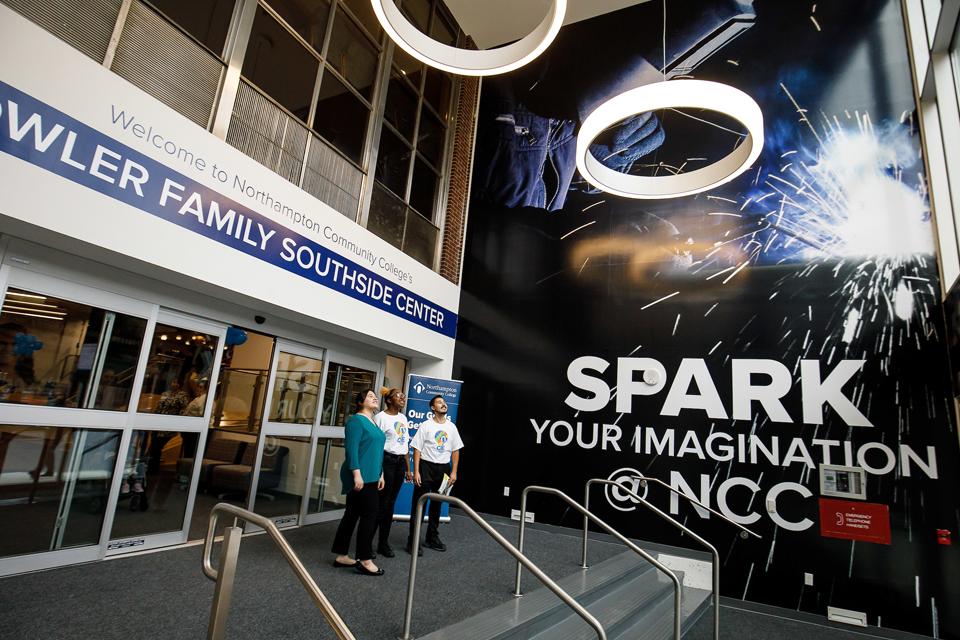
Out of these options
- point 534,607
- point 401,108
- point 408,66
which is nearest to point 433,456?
point 534,607

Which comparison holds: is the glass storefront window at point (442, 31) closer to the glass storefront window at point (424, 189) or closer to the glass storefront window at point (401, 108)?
the glass storefront window at point (401, 108)

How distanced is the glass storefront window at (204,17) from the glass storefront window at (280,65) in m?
0.27

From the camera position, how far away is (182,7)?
14.0 ft

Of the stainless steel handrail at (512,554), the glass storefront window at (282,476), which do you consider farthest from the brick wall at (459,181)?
the stainless steel handrail at (512,554)

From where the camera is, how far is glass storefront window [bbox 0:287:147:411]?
329 cm

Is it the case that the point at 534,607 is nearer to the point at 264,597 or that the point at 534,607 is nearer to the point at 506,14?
the point at 264,597

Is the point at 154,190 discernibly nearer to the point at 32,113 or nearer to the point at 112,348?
the point at 32,113

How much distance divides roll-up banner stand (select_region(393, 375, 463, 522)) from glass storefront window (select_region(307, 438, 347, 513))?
31.0 inches

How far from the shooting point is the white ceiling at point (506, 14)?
752 cm

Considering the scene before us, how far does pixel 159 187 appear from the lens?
361 centimetres

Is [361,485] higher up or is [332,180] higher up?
[332,180]

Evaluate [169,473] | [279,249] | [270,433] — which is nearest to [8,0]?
[279,249]

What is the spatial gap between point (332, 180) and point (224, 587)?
4.76 m

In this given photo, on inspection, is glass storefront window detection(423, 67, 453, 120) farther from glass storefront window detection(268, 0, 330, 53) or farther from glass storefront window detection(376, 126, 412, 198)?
glass storefront window detection(268, 0, 330, 53)
